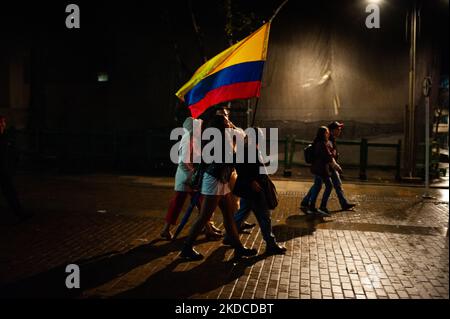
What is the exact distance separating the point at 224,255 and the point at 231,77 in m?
2.40

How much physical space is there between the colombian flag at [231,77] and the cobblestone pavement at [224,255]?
2055 mm

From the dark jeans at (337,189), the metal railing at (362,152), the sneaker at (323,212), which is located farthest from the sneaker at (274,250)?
the metal railing at (362,152)

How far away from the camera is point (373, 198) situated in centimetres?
1084

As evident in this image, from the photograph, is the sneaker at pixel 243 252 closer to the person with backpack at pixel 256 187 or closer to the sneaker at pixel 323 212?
the person with backpack at pixel 256 187

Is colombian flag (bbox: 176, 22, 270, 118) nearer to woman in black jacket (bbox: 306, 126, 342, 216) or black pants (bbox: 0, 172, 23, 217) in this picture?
woman in black jacket (bbox: 306, 126, 342, 216)

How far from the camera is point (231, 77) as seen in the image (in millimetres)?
6805

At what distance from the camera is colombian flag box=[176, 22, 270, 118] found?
22.3ft

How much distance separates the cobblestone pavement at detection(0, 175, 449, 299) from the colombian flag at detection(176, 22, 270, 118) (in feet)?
6.74

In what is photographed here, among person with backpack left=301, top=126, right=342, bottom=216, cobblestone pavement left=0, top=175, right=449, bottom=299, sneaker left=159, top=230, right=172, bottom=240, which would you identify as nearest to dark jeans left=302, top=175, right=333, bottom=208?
person with backpack left=301, top=126, right=342, bottom=216

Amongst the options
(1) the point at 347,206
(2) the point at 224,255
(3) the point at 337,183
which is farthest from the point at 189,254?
(1) the point at 347,206

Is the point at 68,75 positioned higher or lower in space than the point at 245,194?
higher
